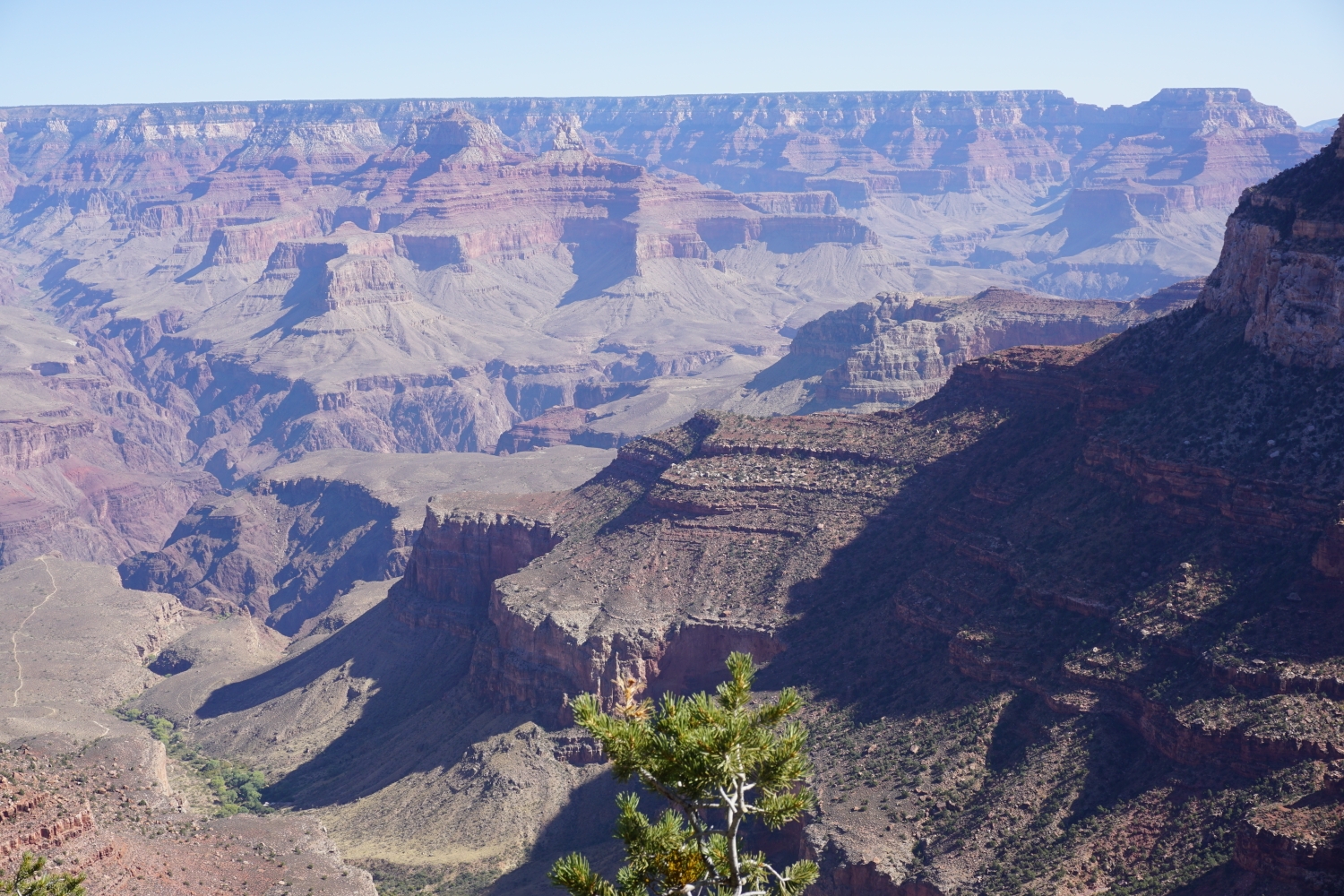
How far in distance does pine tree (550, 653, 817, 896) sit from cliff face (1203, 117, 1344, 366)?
43.4 m

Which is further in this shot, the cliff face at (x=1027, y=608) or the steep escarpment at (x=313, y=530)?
the steep escarpment at (x=313, y=530)

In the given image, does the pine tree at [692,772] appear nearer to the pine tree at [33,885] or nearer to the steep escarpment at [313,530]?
the pine tree at [33,885]

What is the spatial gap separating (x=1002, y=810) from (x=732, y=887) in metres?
28.8

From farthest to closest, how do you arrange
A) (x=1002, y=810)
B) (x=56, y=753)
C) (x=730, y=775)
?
(x=56, y=753) < (x=1002, y=810) < (x=730, y=775)

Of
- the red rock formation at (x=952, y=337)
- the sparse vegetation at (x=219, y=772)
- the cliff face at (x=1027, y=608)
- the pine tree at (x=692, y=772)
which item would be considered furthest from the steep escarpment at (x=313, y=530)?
the pine tree at (x=692, y=772)

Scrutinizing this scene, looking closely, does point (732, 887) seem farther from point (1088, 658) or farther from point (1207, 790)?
point (1088, 658)

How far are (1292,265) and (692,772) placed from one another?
161ft

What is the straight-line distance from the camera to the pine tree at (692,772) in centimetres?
2919

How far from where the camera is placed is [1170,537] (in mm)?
63031

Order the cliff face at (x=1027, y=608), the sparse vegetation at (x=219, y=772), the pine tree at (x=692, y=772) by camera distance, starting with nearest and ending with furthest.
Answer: the pine tree at (x=692, y=772) → the cliff face at (x=1027, y=608) → the sparse vegetation at (x=219, y=772)

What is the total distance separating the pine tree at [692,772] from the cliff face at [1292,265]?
43.4 m

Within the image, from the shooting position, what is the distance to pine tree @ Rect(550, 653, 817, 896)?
95.8ft

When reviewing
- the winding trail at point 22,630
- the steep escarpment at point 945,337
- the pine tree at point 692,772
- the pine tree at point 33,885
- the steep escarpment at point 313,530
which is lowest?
the steep escarpment at point 313,530

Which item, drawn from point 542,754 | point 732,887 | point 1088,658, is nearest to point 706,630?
point 542,754
